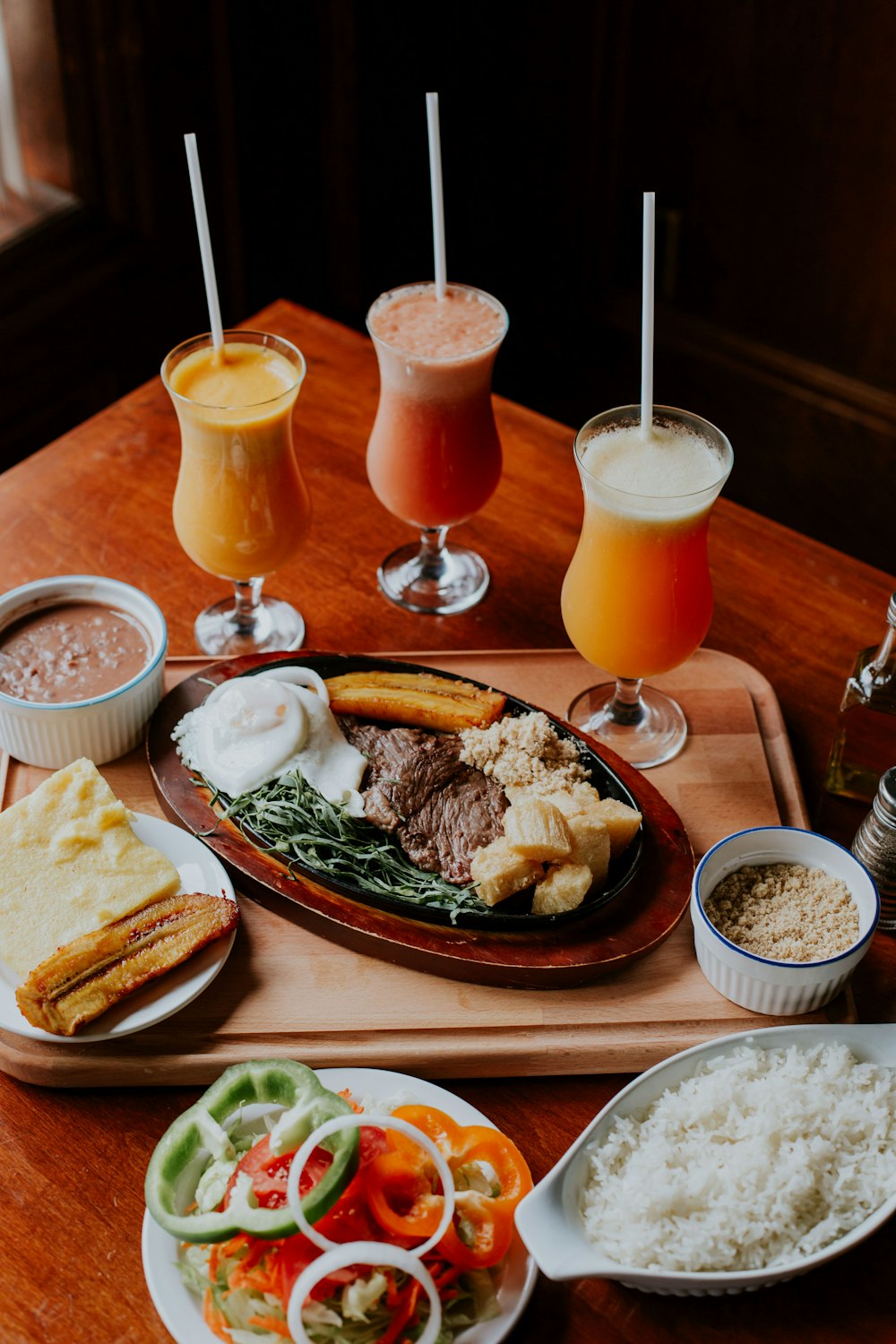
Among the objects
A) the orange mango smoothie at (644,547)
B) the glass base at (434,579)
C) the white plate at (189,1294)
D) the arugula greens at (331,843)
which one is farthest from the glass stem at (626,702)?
the white plate at (189,1294)

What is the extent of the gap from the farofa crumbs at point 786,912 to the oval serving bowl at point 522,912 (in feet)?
0.28

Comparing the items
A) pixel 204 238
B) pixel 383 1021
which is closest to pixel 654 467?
pixel 204 238

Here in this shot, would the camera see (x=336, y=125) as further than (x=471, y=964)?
Yes

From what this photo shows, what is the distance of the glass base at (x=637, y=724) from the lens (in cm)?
210

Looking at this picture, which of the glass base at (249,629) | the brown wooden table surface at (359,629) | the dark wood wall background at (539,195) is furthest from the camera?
the dark wood wall background at (539,195)

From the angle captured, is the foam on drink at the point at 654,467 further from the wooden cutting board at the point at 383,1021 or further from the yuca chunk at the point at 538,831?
the wooden cutting board at the point at 383,1021

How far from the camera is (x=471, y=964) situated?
1.72m

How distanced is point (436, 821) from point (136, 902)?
44cm

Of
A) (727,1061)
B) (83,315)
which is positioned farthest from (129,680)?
(83,315)

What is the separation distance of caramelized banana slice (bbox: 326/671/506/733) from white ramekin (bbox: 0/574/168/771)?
0.29 metres

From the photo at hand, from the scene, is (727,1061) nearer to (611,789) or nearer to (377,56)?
(611,789)

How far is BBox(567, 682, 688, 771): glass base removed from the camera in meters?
2.10

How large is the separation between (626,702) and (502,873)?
515mm

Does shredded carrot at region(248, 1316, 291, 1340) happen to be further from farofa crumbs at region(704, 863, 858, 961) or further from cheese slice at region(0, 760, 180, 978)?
farofa crumbs at region(704, 863, 858, 961)
